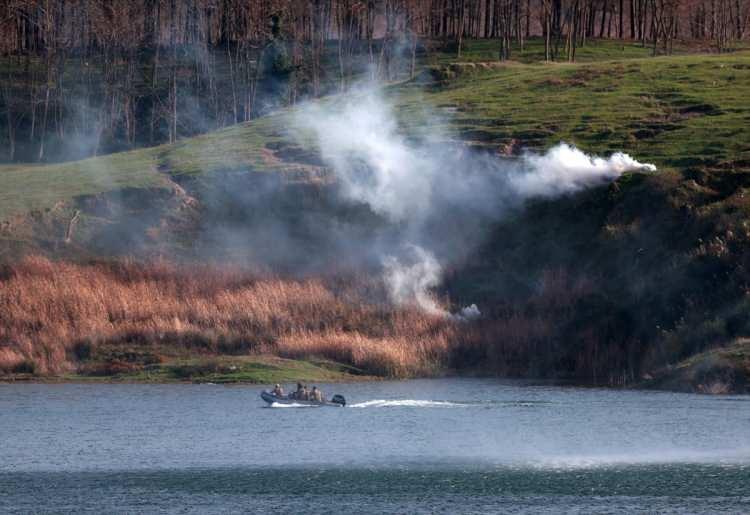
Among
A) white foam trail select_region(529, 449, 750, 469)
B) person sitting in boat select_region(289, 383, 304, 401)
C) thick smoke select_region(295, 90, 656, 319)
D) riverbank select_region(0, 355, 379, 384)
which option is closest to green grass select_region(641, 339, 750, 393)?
white foam trail select_region(529, 449, 750, 469)

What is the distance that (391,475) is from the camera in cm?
3734

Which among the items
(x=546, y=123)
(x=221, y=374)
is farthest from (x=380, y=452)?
(x=546, y=123)

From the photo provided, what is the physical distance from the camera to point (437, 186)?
→ 246 ft

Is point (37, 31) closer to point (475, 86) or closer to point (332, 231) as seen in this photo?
point (475, 86)

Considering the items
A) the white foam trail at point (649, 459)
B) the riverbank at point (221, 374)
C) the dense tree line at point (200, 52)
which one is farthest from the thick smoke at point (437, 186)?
the dense tree line at point (200, 52)

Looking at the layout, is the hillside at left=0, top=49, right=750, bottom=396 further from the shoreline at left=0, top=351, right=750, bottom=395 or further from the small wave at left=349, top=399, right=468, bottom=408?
the small wave at left=349, top=399, right=468, bottom=408

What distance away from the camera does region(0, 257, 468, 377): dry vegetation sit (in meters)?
59.4

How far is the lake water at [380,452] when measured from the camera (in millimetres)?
34500

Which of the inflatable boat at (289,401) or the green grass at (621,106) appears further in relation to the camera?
the green grass at (621,106)

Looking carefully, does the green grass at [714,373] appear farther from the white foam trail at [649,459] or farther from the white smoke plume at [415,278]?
the white smoke plume at [415,278]

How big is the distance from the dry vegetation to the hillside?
1.81 meters

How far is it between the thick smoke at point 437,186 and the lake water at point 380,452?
1635cm

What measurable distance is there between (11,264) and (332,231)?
17304mm

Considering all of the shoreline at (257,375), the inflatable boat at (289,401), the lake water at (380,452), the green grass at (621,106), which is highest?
the green grass at (621,106)
